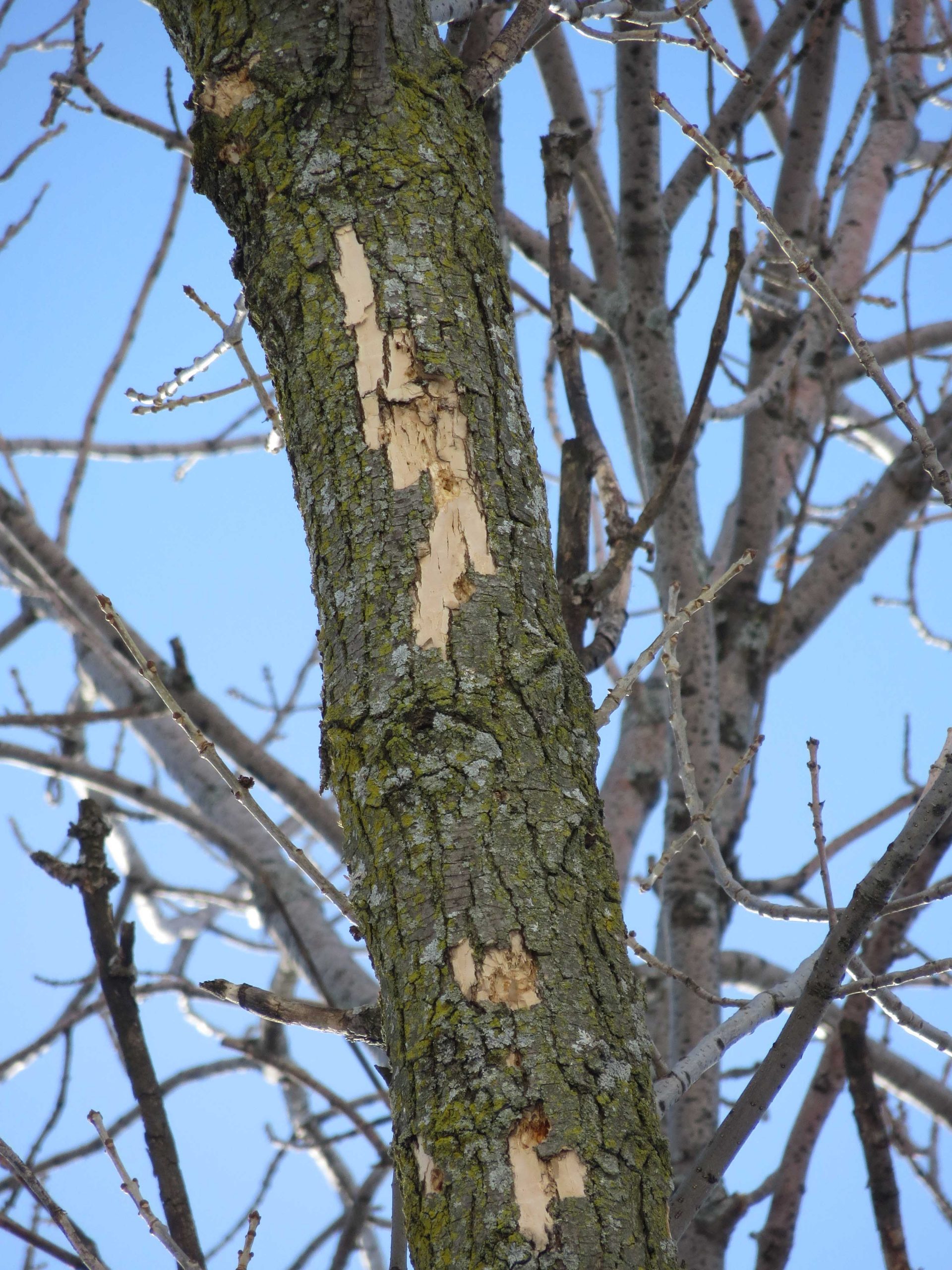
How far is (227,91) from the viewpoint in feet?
4.03

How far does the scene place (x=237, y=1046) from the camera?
59.3 inches

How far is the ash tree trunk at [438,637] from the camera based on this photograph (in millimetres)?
818

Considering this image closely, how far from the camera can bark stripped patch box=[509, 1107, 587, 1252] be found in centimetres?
78

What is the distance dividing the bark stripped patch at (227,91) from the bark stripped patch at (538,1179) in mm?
1129

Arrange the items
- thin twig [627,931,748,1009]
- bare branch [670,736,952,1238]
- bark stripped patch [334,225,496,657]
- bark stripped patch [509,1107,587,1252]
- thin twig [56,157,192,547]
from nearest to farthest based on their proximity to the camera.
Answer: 1. bark stripped patch [509,1107,587,1252]
2. bare branch [670,736,952,1238]
3. bark stripped patch [334,225,496,657]
4. thin twig [627,931,748,1009]
5. thin twig [56,157,192,547]

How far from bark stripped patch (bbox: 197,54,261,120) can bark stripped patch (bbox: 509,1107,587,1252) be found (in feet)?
3.70

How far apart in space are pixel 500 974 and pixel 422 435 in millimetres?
A: 535

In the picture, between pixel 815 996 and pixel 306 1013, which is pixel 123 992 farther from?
pixel 815 996

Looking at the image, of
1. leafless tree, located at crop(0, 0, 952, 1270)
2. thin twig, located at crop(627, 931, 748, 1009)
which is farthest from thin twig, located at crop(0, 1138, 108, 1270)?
thin twig, located at crop(627, 931, 748, 1009)

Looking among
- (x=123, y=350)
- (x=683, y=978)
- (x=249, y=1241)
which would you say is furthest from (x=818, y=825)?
(x=123, y=350)

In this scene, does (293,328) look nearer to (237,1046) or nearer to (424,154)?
(424,154)

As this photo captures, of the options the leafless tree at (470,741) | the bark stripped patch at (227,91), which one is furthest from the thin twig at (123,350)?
the bark stripped patch at (227,91)

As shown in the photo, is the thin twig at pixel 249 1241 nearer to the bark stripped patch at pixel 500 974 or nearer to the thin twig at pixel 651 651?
the bark stripped patch at pixel 500 974

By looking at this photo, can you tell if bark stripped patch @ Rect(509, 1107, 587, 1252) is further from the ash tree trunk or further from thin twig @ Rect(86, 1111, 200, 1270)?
thin twig @ Rect(86, 1111, 200, 1270)
